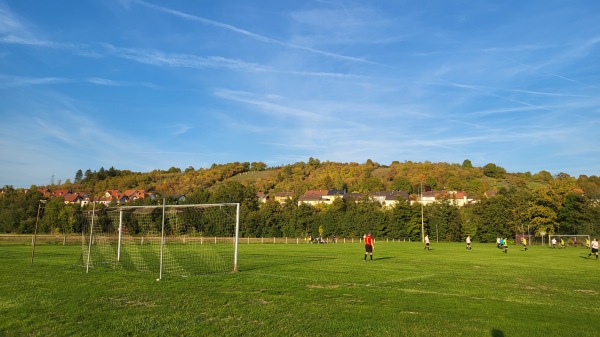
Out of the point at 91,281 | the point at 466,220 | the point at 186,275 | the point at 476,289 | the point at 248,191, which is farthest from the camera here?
the point at 248,191

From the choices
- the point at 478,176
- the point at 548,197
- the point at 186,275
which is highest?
the point at 478,176

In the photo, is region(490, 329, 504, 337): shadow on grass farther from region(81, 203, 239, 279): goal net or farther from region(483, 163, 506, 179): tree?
region(483, 163, 506, 179): tree

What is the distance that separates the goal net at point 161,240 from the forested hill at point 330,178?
101 m

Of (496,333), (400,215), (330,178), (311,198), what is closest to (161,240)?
(496,333)

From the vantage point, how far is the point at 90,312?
9422 mm

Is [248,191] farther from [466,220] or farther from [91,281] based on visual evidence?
[91,281]

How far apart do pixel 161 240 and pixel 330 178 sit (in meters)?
153

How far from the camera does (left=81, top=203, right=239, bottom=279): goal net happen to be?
63.7 ft

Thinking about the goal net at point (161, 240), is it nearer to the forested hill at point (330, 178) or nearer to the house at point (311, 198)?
the house at point (311, 198)

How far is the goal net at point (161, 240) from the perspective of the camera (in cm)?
1942

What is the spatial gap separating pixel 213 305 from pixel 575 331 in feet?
26.0

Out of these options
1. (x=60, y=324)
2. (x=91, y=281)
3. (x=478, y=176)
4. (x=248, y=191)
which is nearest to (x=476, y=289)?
(x=60, y=324)

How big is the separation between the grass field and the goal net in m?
3.09

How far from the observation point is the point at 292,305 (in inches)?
411
